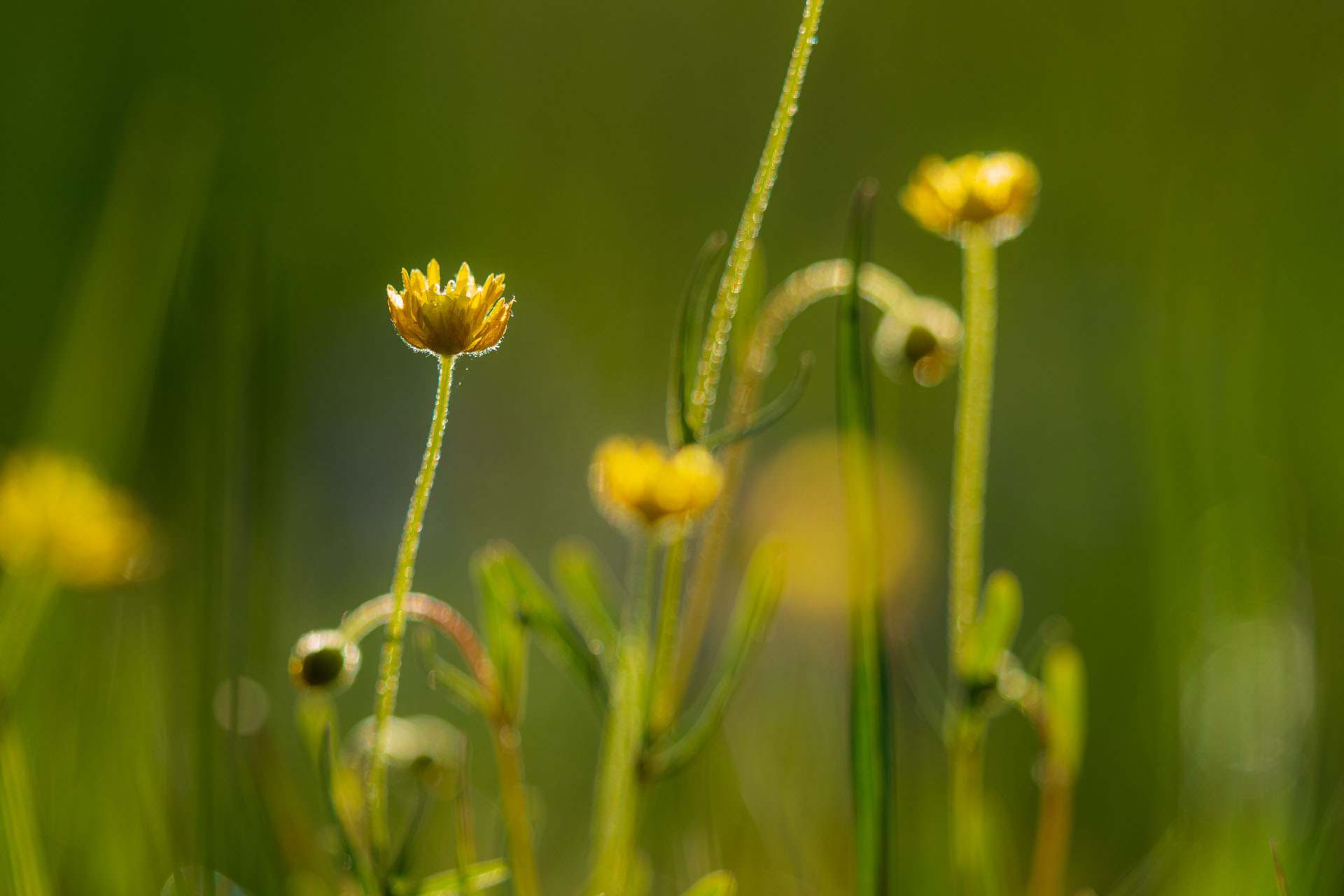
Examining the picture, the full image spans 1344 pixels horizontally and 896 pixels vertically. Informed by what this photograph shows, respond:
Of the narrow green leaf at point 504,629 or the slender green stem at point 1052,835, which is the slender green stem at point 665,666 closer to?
the narrow green leaf at point 504,629

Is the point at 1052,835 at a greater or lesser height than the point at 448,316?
lesser

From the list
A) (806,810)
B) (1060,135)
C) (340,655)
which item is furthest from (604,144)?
(340,655)

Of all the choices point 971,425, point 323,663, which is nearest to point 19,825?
point 323,663

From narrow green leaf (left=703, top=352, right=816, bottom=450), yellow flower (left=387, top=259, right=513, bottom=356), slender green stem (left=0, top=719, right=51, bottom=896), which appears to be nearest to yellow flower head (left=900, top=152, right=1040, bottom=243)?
→ narrow green leaf (left=703, top=352, right=816, bottom=450)

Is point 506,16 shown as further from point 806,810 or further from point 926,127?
point 806,810

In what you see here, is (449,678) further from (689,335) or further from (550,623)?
(689,335)

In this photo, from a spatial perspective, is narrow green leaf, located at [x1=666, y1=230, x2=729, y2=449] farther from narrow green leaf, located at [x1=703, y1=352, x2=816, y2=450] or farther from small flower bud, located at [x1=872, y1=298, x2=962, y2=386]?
small flower bud, located at [x1=872, y1=298, x2=962, y2=386]
